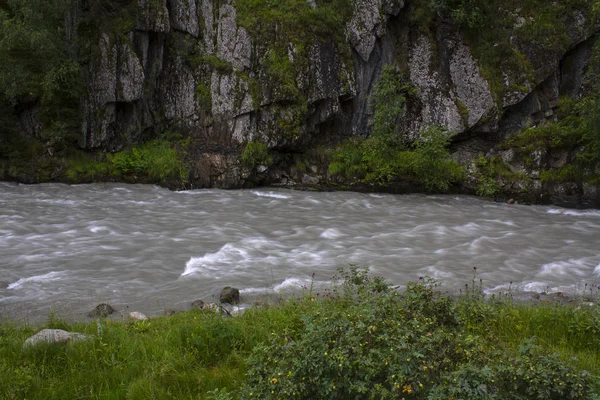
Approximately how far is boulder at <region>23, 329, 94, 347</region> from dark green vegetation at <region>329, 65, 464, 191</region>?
15683mm

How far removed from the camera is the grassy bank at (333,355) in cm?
391

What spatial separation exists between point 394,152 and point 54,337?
17.0m

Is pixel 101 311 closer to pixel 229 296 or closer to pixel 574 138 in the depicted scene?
pixel 229 296

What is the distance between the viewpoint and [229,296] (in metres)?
8.38

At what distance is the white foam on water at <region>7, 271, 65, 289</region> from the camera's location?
9320 millimetres

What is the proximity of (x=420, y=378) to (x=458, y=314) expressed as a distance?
2062mm

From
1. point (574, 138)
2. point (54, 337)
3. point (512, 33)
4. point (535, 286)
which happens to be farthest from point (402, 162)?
point (54, 337)

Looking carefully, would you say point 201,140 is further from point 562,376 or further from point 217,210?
point 562,376

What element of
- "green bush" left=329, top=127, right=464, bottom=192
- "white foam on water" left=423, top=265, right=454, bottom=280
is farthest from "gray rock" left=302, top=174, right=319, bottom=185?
"white foam on water" left=423, top=265, right=454, bottom=280

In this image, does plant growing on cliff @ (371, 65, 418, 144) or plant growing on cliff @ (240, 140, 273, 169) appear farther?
plant growing on cliff @ (371, 65, 418, 144)

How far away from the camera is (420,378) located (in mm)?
3910

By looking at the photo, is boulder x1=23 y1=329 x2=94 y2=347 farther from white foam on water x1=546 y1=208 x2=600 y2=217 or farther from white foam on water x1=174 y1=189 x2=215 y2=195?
white foam on water x1=546 y1=208 x2=600 y2=217

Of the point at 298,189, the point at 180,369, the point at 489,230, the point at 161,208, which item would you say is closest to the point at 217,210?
the point at 161,208

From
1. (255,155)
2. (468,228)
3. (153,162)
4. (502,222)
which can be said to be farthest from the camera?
(153,162)
